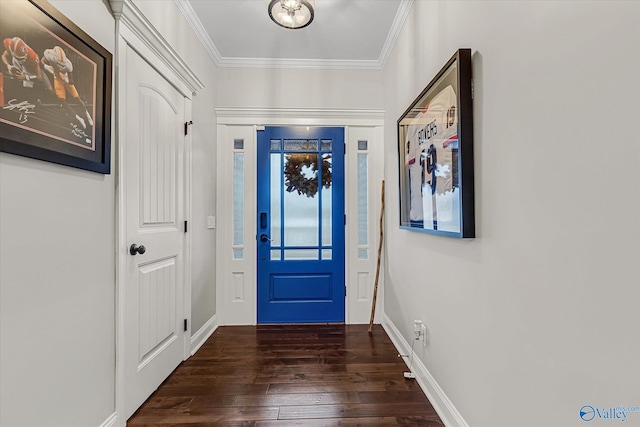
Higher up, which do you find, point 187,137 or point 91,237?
point 187,137

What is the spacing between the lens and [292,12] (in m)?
2.09

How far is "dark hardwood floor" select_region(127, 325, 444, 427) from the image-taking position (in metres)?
1.68

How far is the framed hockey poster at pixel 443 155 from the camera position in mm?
1363

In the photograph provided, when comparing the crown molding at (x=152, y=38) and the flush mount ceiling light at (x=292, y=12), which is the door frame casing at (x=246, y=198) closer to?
the crown molding at (x=152, y=38)

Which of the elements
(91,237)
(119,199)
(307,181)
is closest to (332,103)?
(307,181)

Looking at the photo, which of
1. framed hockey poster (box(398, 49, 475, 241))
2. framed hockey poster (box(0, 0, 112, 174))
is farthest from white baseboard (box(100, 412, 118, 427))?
framed hockey poster (box(398, 49, 475, 241))

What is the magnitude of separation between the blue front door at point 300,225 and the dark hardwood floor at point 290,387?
0.43 metres

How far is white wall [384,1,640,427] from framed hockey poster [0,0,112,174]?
1754mm

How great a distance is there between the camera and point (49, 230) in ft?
3.88

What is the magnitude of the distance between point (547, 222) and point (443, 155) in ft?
2.33

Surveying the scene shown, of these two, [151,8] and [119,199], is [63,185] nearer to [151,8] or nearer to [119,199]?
[119,199]

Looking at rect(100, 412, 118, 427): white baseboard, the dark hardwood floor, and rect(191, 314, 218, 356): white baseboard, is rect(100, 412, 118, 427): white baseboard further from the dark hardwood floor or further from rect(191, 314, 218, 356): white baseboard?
rect(191, 314, 218, 356): white baseboard

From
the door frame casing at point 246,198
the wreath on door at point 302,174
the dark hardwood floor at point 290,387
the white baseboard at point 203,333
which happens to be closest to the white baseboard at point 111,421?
the dark hardwood floor at point 290,387

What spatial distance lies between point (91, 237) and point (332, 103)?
2463 millimetres
